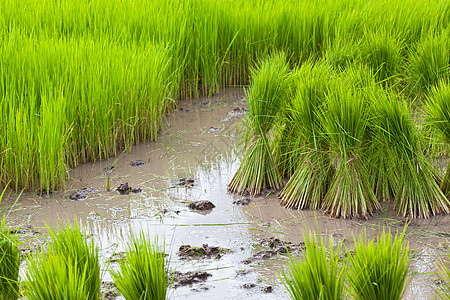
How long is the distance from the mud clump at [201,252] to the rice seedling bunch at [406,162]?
3.15 ft

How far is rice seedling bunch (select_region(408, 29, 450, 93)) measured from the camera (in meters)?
3.60

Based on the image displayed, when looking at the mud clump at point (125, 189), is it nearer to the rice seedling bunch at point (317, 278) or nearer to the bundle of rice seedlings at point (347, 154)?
Result: the bundle of rice seedlings at point (347, 154)

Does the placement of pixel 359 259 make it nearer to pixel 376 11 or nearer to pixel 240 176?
pixel 240 176

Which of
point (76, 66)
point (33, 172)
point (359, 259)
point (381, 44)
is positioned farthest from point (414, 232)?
point (76, 66)

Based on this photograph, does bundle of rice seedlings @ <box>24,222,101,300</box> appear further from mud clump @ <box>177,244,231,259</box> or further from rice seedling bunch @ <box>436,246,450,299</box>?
rice seedling bunch @ <box>436,246,450,299</box>

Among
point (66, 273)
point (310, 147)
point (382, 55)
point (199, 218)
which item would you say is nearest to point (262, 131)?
point (310, 147)

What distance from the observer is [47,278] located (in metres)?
1.76

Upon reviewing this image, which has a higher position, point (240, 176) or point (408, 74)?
point (408, 74)

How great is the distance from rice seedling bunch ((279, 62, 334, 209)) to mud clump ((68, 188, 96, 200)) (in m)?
1.11

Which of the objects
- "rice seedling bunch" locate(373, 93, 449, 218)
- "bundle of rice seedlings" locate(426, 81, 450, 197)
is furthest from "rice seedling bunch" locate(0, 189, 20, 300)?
"bundle of rice seedlings" locate(426, 81, 450, 197)

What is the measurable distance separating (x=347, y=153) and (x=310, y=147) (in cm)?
22

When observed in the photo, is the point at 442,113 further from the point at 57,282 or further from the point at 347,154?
the point at 57,282

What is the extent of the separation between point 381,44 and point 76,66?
2076 millimetres

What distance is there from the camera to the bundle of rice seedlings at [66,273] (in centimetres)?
172
